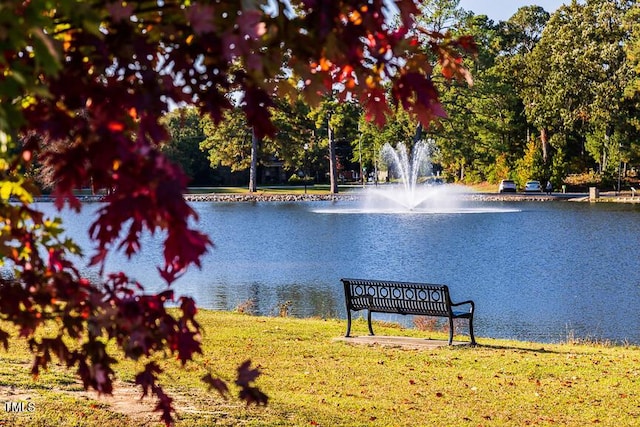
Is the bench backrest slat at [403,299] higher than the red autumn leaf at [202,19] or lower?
lower

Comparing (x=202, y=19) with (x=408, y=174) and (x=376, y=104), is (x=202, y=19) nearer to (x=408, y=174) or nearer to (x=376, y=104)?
(x=376, y=104)

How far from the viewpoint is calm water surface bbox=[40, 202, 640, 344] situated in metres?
18.2

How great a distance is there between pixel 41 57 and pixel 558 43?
65.2 meters

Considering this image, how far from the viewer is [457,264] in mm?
26406

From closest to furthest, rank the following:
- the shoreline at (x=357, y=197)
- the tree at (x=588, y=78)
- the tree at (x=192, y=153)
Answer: the shoreline at (x=357, y=197) < the tree at (x=588, y=78) < the tree at (x=192, y=153)

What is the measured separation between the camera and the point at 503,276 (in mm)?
23797

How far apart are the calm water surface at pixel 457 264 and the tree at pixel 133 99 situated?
13156 millimetres

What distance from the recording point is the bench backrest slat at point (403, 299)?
474 inches

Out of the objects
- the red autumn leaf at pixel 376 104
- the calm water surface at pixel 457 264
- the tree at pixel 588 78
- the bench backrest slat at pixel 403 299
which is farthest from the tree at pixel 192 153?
the red autumn leaf at pixel 376 104

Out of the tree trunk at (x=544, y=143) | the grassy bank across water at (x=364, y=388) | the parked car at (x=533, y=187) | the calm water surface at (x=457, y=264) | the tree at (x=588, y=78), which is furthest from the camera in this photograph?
the tree trunk at (x=544, y=143)

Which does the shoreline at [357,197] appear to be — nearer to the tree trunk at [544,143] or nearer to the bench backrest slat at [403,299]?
the tree trunk at [544,143]

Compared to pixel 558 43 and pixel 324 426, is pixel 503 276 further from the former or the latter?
pixel 558 43

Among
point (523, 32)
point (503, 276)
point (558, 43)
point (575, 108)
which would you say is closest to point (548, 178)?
point (575, 108)

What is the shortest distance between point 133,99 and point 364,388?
260 inches
